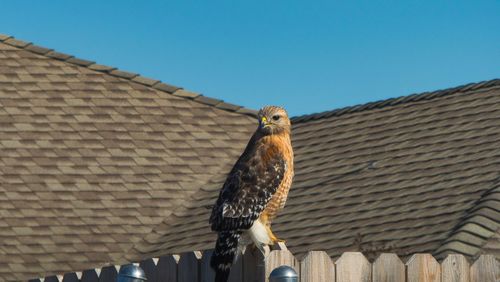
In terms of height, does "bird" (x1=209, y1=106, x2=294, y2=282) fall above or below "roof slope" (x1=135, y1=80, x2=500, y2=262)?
below

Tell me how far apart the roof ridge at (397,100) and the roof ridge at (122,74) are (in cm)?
122

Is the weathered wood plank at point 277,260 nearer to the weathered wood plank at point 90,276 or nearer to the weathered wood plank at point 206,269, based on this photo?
the weathered wood plank at point 206,269

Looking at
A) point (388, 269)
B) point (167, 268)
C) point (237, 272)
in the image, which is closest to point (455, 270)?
point (388, 269)

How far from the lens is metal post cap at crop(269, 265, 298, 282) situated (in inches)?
202

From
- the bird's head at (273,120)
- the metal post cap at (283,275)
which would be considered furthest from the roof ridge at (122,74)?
the metal post cap at (283,275)

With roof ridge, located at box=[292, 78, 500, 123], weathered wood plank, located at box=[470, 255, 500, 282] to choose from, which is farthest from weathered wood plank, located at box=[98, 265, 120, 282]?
roof ridge, located at box=[292, 78, 500, 123]

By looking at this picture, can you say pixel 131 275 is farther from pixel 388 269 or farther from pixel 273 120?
pixel 273 120

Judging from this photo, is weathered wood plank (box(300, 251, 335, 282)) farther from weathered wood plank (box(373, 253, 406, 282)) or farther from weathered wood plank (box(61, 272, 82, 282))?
weathered wood plank (box(61, 272, 82, 282))

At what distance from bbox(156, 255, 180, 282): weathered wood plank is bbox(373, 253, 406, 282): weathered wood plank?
963 mm

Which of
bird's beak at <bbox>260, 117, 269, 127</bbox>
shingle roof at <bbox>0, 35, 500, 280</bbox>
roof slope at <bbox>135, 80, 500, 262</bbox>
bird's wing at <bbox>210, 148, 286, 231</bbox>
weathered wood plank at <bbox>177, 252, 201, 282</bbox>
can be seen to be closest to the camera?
weathered wood plank at <bbox>177, 252, 201, 282</bbox>

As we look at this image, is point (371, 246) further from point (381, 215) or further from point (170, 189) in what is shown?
point (170, 189)

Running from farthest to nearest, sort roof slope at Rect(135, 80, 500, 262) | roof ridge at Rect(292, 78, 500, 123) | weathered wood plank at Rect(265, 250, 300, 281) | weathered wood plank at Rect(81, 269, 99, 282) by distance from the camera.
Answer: roof ridge at Rect(292, 78, 500, 123) → roof slope at Rect(135, 80, 500, 262) → weathered wood plank at Rect(81, 269, 99, 282) → weathered wood plank at Rect(265, 250, 300, 281)

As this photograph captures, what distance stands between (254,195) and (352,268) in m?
→ 1.57

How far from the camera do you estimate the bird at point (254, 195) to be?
20.5ft
